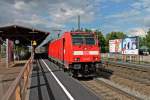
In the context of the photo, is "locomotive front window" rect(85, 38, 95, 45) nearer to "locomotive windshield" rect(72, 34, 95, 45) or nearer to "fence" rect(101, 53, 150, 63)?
"locomotive windshield" rect(72, 34, 95, 45)

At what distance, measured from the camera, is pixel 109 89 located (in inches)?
611

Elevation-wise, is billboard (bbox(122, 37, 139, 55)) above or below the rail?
above

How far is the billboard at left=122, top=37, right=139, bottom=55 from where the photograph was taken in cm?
4081

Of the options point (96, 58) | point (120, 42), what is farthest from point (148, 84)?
point (120, 42)

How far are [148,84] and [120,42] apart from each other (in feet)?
95.2

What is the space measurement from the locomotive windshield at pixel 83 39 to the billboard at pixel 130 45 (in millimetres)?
20401

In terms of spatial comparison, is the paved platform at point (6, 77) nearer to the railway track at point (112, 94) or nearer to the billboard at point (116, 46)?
the railway track at point (112, 94)

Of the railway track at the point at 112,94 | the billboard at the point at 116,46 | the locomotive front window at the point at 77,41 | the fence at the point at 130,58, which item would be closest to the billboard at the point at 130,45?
the fence at the point at 130,58

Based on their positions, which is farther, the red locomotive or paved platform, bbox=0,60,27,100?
the red locomotive

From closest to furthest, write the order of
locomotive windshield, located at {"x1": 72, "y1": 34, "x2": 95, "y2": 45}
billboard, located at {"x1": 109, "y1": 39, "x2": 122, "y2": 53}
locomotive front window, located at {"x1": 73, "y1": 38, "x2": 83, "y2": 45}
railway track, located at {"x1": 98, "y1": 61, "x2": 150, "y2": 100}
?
railway track, located at {"x1": 98, "y1": 61, "x2": 150, "y2": 100}
locomotive front window, located at {"x1": 73, "y1": 38, "x2": 83, "y2": 45}
locomotive windshield, located at {"x1": 72, "y1": 34, "x2": 95, "y2": 45}
billboard, located at {"x1": 109, "y1": 39, "x2": 122, "y2": 53}

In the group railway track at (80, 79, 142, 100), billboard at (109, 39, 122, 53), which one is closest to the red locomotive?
railway track at (80, 79, 142, 100)

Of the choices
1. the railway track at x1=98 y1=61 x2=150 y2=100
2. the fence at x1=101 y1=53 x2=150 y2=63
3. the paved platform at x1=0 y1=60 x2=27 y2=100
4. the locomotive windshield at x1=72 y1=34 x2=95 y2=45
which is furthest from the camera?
the fence at x1=101 y1=53 x2=150 y2=63

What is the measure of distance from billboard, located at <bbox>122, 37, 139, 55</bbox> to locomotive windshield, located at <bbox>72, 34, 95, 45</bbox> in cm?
2040

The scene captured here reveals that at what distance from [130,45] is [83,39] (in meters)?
22.1
